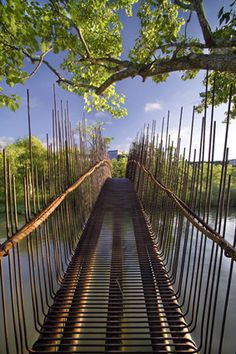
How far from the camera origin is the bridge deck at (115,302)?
1188 millimetres

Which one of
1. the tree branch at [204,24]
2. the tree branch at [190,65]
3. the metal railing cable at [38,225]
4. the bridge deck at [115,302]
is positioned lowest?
the bridge deck at [115,302]

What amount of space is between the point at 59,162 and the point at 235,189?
1518 centimetres

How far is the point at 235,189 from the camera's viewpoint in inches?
572

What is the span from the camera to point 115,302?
1.56 meters

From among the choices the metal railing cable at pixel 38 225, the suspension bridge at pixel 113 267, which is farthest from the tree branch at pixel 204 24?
the metal railing cable at pixel 38 225

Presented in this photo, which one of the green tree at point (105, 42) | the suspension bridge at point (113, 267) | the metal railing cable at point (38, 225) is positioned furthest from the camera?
the green tree at point (105, 42)

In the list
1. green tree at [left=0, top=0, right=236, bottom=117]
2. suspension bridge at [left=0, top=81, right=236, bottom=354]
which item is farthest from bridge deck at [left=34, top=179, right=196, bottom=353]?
green tree at [left=0, top=0, right=236, bottom=117]

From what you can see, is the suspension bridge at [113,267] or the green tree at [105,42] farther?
the green tree at [105,42]

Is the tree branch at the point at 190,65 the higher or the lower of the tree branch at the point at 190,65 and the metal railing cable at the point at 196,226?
the higher

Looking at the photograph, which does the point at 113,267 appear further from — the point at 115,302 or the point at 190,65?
the point at 190,65

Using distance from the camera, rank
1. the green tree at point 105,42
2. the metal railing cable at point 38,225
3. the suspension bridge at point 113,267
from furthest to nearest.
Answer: the green tree at point 105,42
the suspension bridge at point 113,267
the metal railing cable at point 38,225

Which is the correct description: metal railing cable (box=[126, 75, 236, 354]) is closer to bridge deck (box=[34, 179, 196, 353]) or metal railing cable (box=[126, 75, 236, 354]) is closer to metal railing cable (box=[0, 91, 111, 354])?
bridge deck (box=[34, 179, 196, 353])

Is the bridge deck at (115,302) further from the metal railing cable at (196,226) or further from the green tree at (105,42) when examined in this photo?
the green tree at (105,42)

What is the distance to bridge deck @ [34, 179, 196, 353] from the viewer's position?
1188 millimetres
